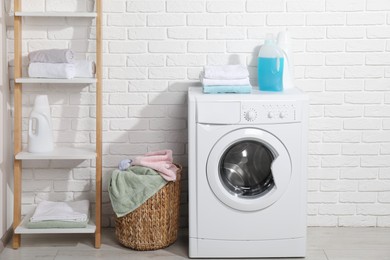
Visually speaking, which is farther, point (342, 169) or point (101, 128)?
point (342, 169)

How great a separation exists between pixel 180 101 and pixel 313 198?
96 centimetres

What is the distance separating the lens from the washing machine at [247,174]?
364cm

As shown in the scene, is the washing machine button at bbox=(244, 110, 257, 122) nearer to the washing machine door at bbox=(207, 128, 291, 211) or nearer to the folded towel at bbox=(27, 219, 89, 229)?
the washing machine door at bbox=(207, 128, 291, 211)

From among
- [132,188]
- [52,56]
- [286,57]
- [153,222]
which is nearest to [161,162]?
[132,188]

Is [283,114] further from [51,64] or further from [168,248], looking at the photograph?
[51,64]

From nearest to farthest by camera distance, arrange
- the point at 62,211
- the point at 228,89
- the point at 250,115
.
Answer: the point at 250,115 → the point at 228,89 → the point at 62,211

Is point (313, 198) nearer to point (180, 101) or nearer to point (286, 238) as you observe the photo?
point (286, 238)

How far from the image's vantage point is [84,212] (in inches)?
156

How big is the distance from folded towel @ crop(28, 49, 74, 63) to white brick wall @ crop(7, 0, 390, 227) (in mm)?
268

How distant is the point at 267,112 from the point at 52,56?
1151mm

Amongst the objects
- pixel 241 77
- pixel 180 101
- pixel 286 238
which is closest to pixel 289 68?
pixel 241 77

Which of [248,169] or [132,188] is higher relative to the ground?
[248,169]

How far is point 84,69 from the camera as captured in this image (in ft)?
12.8

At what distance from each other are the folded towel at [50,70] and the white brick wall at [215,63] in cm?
30
